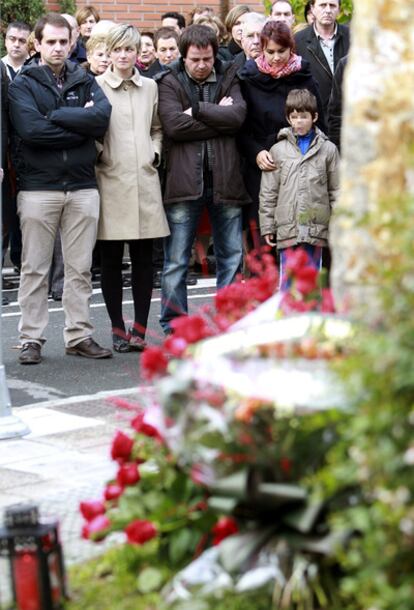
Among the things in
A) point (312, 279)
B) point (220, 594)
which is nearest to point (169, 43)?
point (312, 279)

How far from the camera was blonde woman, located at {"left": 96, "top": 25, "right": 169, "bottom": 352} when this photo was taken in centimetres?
953

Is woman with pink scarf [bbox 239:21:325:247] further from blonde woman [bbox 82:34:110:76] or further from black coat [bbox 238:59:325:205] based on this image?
blonde woman [bbox 82:34:110:76]

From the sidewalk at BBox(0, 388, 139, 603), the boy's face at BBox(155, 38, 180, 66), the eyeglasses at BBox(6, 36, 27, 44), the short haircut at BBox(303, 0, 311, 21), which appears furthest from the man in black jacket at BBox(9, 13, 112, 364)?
the short haircut at BBox(303, 0, 311, 21)

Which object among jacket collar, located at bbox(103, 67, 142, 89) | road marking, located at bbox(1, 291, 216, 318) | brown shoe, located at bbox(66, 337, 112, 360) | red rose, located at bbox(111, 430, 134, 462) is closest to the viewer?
red rose, located at bbox(111, 430, 134, 462)

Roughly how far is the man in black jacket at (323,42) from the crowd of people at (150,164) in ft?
4.55

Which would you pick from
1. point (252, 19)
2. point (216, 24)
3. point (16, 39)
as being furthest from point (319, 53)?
point (16, 39)

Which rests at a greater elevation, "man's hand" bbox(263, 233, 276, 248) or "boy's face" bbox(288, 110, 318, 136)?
"boy's face" bbox(288, 110, 318, 136)

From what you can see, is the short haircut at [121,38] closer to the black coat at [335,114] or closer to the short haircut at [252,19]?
the black coat at [335,114]

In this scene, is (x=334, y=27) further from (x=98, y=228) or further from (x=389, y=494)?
(x=389, y=494)

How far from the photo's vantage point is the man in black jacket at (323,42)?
11.4 meters

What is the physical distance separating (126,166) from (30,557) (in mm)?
5445

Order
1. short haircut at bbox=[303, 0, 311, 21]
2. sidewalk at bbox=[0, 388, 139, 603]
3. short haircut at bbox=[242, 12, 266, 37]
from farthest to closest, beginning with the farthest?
short haircut at bbox=[303, 0, 311, 21], short haircut at bbox=[242, 12, 266, 37], sidewalk at bbox=[0, 388, 139, 603]

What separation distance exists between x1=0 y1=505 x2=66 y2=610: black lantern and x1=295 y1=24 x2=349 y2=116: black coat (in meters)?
7.25

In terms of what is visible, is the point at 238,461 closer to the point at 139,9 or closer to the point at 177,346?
the point at 177,346
